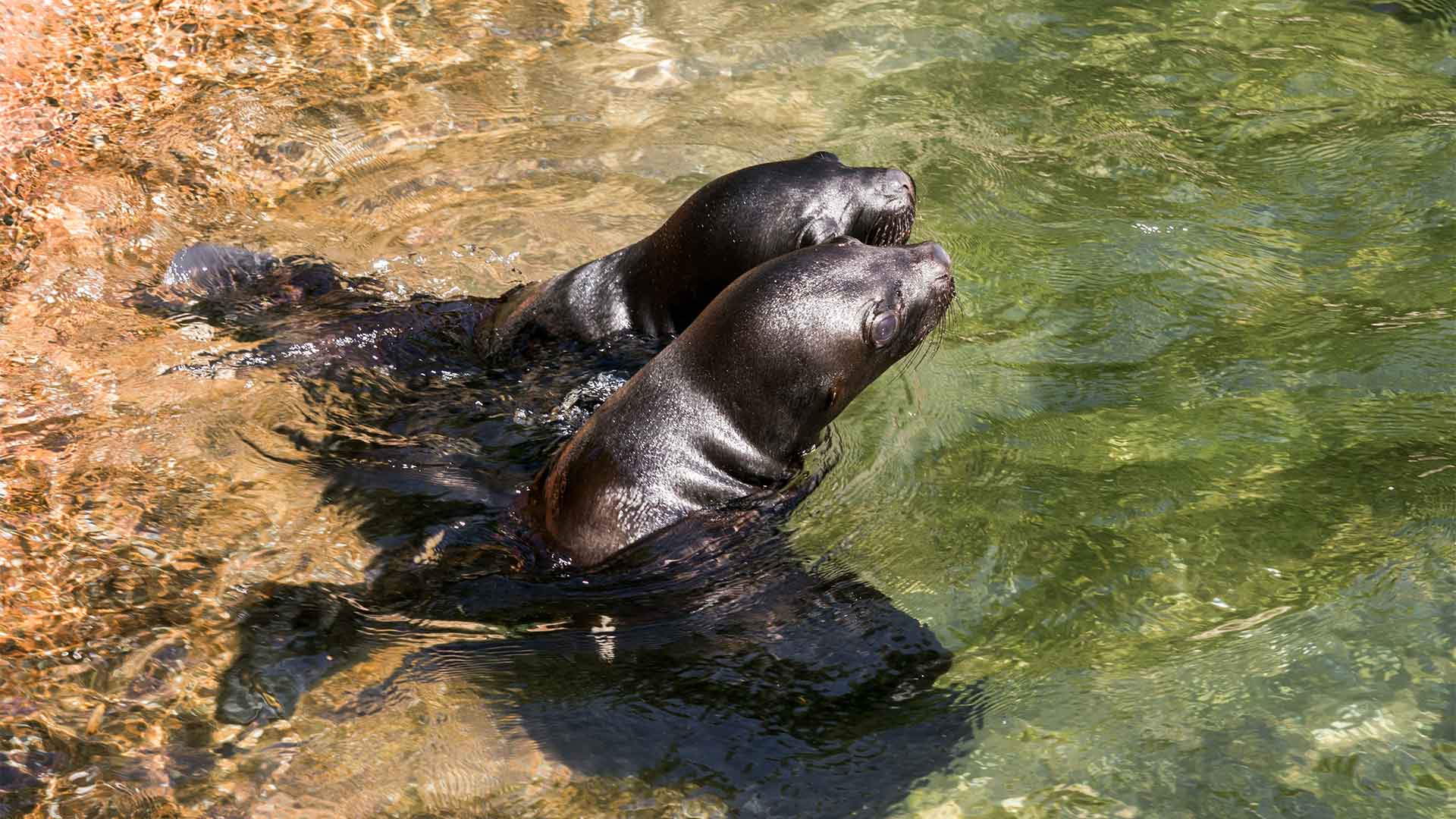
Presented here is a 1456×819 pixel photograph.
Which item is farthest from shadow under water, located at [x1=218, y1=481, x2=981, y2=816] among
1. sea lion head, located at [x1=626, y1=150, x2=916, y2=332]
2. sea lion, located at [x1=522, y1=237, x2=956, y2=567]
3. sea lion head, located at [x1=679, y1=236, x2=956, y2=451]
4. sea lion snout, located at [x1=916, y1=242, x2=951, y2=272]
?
sea lion head, located at [x1=626, y1=150, x2=916, y2=332]

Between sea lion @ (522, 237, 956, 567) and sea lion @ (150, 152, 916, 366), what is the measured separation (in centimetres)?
74

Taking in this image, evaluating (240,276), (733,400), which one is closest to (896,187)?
(733,400)

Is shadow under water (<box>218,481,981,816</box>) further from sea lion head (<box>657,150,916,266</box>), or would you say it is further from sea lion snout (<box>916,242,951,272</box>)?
sea lion head (<box>657,150,916,266</box>)

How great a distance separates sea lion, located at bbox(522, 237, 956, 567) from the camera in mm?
4613

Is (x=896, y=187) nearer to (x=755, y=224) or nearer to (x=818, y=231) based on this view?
(x=818, y=231)

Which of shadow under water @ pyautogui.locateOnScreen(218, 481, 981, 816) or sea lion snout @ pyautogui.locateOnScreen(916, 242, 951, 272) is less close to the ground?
sea lion snout @ pyautogui.locateOnScreen(916, 242, 951, 272)

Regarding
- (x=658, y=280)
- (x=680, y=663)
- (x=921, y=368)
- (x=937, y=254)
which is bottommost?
(x=680, y=663)

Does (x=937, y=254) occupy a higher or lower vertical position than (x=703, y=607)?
higher

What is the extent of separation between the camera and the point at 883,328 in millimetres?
4910

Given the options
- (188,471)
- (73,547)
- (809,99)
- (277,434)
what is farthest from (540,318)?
(809,99)

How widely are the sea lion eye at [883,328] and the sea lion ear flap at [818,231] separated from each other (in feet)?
2.71

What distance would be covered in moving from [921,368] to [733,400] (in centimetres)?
139

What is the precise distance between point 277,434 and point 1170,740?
354 centimetres

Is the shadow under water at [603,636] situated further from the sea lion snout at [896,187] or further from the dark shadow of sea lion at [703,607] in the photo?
the sea lion snout at [896,187]
